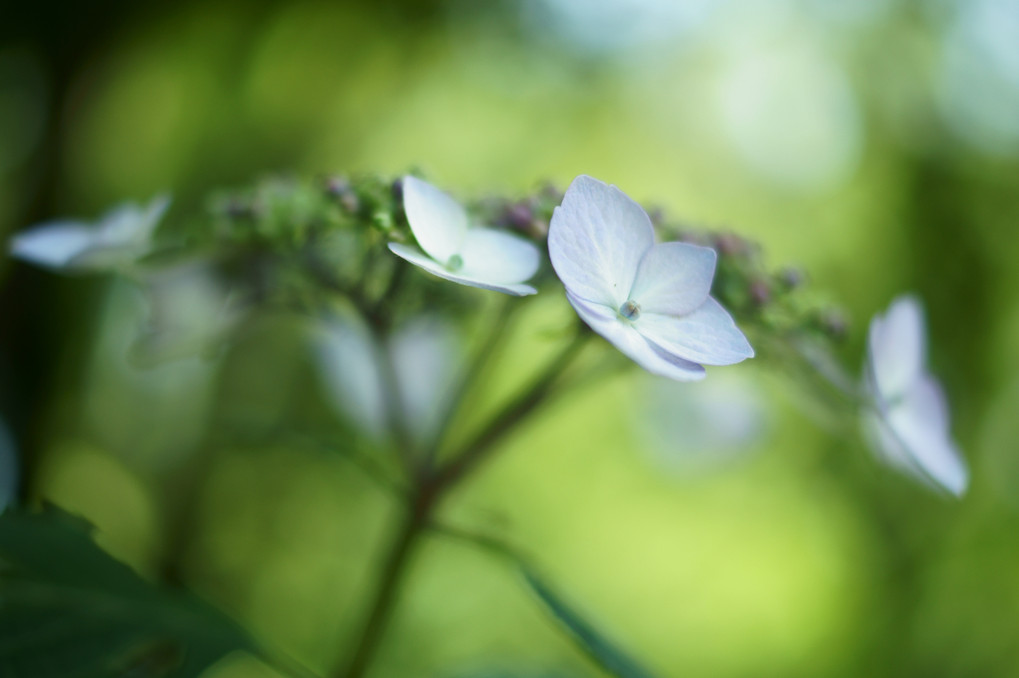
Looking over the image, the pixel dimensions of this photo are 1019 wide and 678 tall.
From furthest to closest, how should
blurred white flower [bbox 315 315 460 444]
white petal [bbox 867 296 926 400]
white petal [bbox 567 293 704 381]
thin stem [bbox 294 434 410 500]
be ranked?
blurred white flower [bbox 315 315 460 444], thin stem [bbox 294 434 410 500], white petal [bbox 867 296 926 400], white petal [bbox 567 293 704 381]

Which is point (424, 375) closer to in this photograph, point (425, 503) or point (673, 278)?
point (425, 503)

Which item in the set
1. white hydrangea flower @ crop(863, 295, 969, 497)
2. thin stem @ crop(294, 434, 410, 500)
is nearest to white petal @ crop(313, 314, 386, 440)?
thin stem @ crop(294, 434, 410, 500)

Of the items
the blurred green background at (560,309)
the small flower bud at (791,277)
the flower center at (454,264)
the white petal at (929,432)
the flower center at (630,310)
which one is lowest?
the blurred green background at (560,309)

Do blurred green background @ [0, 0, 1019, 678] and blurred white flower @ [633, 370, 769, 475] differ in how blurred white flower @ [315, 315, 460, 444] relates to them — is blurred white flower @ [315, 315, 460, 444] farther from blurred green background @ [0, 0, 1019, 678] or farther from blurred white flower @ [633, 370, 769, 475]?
blurred green background @ [0, 0, 1019, 678]

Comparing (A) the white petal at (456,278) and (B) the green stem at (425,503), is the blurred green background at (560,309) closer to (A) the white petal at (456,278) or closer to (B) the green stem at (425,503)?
(B) the green stem at (425,503)

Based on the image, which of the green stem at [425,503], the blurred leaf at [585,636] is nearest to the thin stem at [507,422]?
the green stem at [425,503]

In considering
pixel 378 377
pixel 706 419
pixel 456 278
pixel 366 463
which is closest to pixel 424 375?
pixel 378 377
